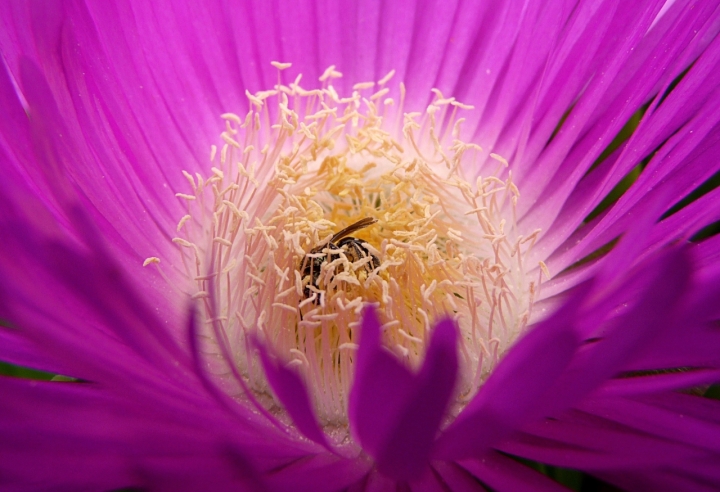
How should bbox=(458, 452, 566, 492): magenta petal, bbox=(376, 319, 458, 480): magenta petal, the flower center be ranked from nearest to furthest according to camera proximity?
1. bbox=(376, 319, 458, 480): magenta petal
2. bbox=(458, 452, 566, 492): magenta petal
3. the flower center

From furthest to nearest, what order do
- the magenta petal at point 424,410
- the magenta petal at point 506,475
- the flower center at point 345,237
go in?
the flower center at point 345,237 → the magenta petal at point 506,475 → the magenta petal at point 424,410

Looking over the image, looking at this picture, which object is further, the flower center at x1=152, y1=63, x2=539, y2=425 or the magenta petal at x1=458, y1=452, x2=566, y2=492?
the flower center at x1=152, y1=63, x2=539, y2=425

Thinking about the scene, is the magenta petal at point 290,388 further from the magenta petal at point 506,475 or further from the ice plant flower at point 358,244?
the magenta petal at point 506,475

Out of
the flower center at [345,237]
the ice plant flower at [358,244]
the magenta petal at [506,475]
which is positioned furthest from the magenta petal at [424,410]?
the flower center at [345,237]

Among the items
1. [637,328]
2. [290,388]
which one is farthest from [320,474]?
[637,328]

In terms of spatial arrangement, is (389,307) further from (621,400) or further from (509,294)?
(621,400)

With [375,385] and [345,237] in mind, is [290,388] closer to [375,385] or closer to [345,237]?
[375,385]

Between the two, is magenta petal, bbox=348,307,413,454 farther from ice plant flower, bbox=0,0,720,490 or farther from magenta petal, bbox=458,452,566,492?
magenta petal, bbox=458,452,566,492

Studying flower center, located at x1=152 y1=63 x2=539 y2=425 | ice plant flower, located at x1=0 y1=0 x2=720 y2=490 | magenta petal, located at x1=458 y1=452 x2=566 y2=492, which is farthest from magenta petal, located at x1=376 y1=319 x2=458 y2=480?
flower center, located at x1=152 y1=63 x2=539 y2=425
